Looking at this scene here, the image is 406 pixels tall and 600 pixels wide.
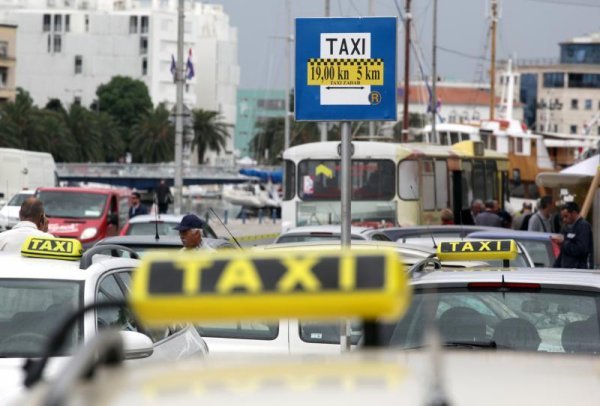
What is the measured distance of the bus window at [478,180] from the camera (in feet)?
122

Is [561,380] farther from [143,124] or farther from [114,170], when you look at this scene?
[143,124]

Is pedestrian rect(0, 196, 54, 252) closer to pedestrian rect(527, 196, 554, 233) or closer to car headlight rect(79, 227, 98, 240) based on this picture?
pedestrian rect(527, 196, 554, 233)

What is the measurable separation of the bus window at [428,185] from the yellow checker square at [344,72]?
22.5 meters

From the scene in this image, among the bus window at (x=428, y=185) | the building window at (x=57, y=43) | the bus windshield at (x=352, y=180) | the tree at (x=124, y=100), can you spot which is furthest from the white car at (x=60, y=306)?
the building window at (x=57, y=43)

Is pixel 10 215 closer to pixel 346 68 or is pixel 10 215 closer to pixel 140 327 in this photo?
pixel 346 68

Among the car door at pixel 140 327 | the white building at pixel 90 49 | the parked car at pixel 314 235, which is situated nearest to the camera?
the car door at pixel 140 327

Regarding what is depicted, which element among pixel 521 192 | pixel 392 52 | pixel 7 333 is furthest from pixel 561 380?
pixel 521 192

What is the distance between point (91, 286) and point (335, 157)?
22664 millimetres

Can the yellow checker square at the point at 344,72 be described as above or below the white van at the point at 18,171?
above

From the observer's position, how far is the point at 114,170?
116m

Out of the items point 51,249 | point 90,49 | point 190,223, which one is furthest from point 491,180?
point 90,49

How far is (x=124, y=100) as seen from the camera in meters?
160

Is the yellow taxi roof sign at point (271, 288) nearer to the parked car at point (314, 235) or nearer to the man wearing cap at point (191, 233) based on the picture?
the man wearing cap at point (191, 233)

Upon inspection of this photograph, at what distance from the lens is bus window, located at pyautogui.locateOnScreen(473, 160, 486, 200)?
37094 mm
